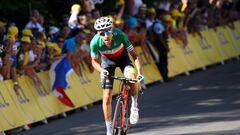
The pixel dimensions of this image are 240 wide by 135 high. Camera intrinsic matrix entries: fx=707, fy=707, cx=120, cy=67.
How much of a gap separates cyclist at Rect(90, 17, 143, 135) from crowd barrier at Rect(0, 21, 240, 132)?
353 cm

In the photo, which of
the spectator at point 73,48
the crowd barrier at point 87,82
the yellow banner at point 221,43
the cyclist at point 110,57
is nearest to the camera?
the cyclist at point 110,57

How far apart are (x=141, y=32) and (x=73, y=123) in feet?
20.0

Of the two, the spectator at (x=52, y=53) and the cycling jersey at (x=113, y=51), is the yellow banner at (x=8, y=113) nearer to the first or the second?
the spectator at (x=52, y=53)

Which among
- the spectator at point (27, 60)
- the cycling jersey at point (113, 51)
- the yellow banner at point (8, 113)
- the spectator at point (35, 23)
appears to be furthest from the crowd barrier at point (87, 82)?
the cycling jersey at point (113, 51)

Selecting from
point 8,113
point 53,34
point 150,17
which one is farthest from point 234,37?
point 8,113

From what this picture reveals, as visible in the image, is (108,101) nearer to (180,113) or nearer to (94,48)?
(94,48)

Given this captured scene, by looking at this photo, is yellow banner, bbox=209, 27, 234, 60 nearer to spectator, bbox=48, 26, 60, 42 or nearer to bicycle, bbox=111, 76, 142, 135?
spectator, bbox=48, 26, 60, 42

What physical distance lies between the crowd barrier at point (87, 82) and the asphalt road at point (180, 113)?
0.30 meters

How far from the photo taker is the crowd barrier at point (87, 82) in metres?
14.8

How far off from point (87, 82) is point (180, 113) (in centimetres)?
356

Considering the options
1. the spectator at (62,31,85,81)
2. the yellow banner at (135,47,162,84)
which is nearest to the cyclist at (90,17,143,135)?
the spectator at (62,31,85,81)

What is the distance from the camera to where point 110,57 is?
38.1 ft

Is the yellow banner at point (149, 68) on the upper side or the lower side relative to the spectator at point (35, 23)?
lower

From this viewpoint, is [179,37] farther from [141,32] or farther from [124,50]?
[124,50]
